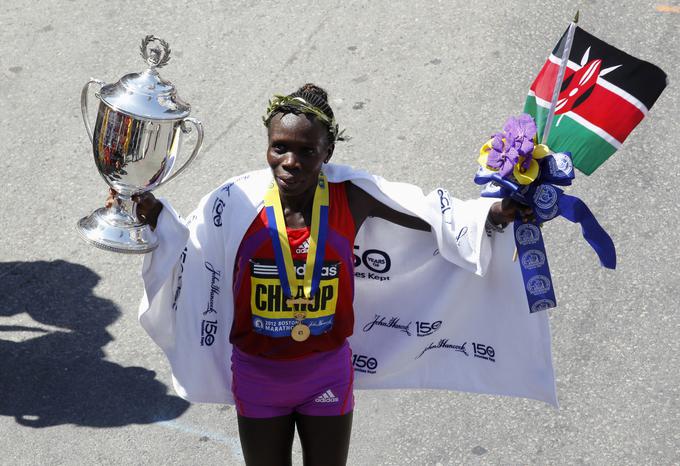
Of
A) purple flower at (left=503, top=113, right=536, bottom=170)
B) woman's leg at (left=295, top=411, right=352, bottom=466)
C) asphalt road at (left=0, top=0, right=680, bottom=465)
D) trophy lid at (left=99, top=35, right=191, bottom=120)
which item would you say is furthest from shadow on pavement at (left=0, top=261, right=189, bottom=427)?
purple flower at (left=503, top=113, right=536, bottom=170)

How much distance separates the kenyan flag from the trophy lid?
149cm

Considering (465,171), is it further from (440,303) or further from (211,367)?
(211,367)

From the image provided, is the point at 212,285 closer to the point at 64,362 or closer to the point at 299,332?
the point at 299,332

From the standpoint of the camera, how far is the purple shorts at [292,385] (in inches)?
168

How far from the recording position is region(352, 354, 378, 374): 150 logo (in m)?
4.94

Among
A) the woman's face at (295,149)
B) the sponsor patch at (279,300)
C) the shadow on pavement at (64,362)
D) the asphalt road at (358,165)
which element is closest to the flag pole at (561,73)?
the woman's face at (295,149)

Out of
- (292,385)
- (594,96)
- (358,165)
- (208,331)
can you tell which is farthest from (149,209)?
(358,165)

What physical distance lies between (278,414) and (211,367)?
1.67ft

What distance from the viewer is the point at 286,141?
4.04 metres

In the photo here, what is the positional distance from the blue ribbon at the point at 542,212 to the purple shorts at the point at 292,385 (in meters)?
0.84

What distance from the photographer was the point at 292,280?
4133mm

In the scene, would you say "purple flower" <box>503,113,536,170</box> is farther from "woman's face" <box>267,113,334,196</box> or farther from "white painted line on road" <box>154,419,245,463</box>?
"white painted line on road" <box>154,419,245,463</box>

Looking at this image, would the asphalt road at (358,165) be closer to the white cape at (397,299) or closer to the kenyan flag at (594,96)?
the white cape at (397,299)

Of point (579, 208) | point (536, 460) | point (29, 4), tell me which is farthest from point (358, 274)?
point (29, 4)
